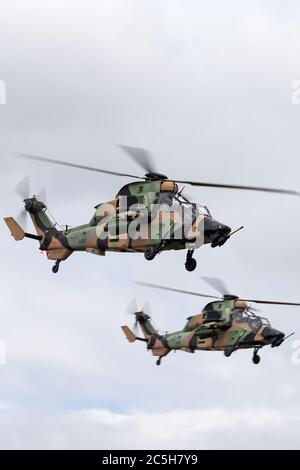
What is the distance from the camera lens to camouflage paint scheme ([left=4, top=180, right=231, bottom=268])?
63062mm

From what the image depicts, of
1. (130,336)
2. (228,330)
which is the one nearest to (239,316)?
(228,330)

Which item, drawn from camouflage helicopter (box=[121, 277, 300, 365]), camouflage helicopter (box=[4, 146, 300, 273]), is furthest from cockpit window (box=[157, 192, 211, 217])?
camouflage helicopter (box=[121, 277, 300, 365])

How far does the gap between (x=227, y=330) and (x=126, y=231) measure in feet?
93.3

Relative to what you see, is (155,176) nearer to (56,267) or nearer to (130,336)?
(56,267)

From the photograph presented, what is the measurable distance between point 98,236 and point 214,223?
8.44 m

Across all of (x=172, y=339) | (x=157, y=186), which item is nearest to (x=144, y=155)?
(x=157, y=186)

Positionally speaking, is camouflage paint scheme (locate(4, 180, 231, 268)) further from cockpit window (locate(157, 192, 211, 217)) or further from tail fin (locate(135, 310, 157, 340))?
tail fin (locate(135, 310, 157, 340))

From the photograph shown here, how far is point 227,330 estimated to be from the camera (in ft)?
300

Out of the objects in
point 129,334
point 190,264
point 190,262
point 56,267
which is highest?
point 129,334

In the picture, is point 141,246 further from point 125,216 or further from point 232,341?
point 232,341

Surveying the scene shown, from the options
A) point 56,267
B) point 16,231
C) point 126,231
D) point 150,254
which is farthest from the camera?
point 16,231

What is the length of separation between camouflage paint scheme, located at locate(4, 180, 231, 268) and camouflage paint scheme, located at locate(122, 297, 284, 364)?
23235 millimetres

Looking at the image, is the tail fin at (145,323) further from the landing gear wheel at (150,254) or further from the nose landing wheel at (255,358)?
the landing gear wheel at (150,254)

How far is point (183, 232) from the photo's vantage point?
206ft
